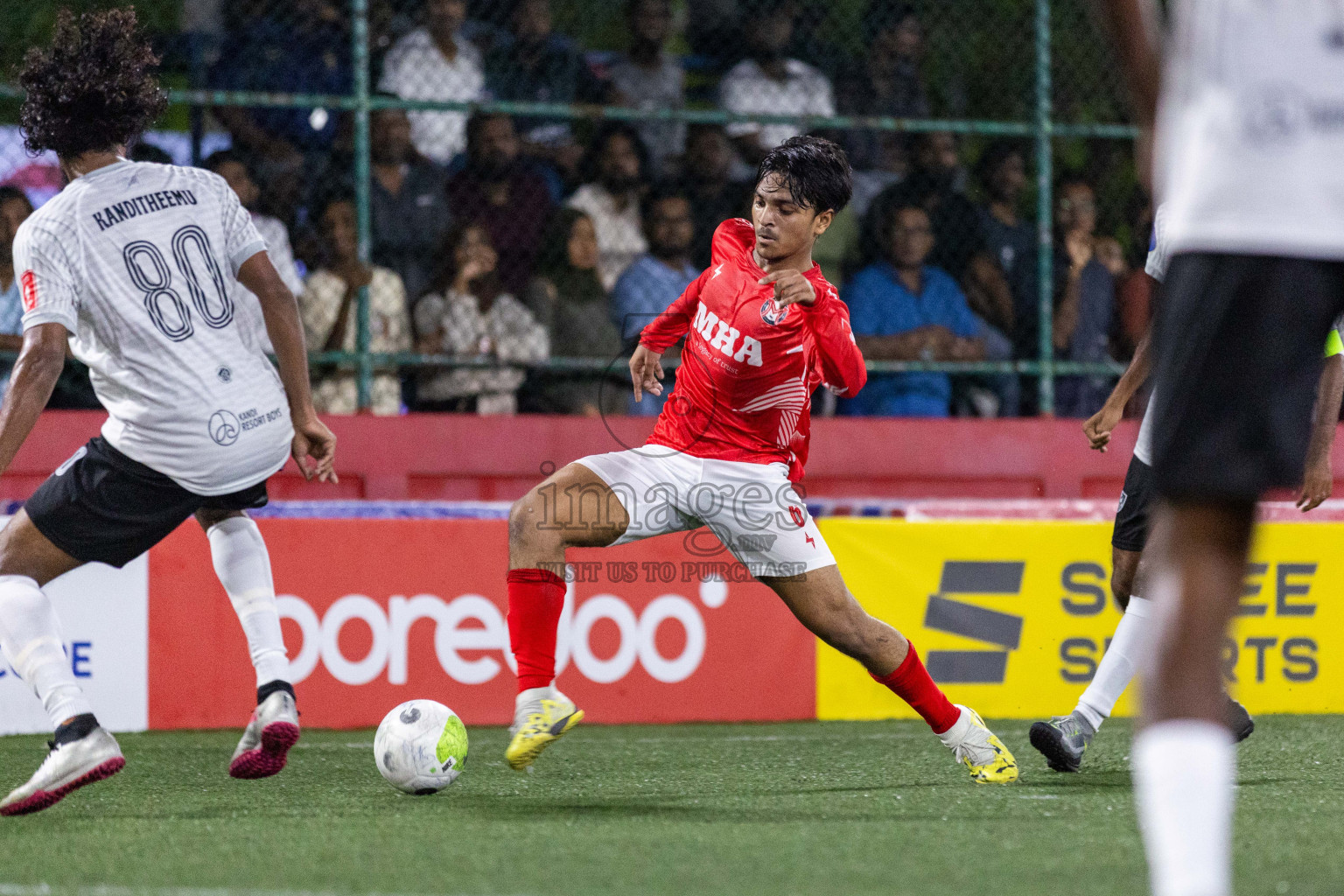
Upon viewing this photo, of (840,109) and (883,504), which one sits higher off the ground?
(840,109)

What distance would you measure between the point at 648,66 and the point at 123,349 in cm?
499

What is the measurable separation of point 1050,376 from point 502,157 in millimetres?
3056

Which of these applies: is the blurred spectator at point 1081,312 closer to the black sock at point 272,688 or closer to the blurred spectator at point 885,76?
the blurred spectator at point 885,76

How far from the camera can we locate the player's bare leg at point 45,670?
3914 mm

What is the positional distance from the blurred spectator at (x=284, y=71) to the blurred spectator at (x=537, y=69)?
835 mm

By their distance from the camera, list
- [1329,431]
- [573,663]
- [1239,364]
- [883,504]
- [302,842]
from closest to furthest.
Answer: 1. [1239,364]
2. [302,842]
3. [1329,431]
4. [573,663]
5. [883,504]

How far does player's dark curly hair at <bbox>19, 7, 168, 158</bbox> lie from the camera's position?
423 centimetres

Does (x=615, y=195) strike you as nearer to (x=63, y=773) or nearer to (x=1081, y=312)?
(x=1081, y=312)

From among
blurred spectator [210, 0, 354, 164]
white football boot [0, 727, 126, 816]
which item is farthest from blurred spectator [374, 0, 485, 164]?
white football boot [0, 727, 126, 816]

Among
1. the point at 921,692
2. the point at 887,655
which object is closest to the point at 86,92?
the point at 887,655

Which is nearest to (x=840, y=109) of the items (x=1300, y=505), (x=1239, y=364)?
(x=1300, y=505)

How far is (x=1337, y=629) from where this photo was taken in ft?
23.1

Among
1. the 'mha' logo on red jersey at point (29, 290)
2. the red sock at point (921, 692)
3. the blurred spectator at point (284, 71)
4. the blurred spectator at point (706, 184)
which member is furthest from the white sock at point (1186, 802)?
the blurred spectator at point (284, 71)

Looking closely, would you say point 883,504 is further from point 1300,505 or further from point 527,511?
point 527,511
